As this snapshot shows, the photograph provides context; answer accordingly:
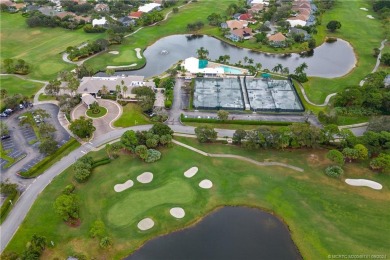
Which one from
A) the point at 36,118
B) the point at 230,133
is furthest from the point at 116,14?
the point at 230,133

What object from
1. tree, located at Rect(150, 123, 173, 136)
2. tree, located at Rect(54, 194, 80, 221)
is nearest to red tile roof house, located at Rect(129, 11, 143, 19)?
tree, located at Rect(150, 123, 173, 136)

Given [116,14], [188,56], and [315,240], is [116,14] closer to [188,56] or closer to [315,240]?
[188,56]

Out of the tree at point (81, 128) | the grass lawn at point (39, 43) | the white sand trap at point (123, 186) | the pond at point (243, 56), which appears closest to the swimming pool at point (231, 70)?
the pond at point (243, 56)

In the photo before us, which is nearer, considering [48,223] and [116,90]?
[48,223]

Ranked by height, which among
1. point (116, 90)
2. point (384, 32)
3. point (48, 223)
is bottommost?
point (48, 223)

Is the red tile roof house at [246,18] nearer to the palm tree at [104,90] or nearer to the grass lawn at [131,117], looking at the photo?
the palm tree at [104,90]

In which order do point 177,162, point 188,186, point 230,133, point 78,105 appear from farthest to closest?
point 78,105 → point 230,133 → point 177,162 → point 188,186
